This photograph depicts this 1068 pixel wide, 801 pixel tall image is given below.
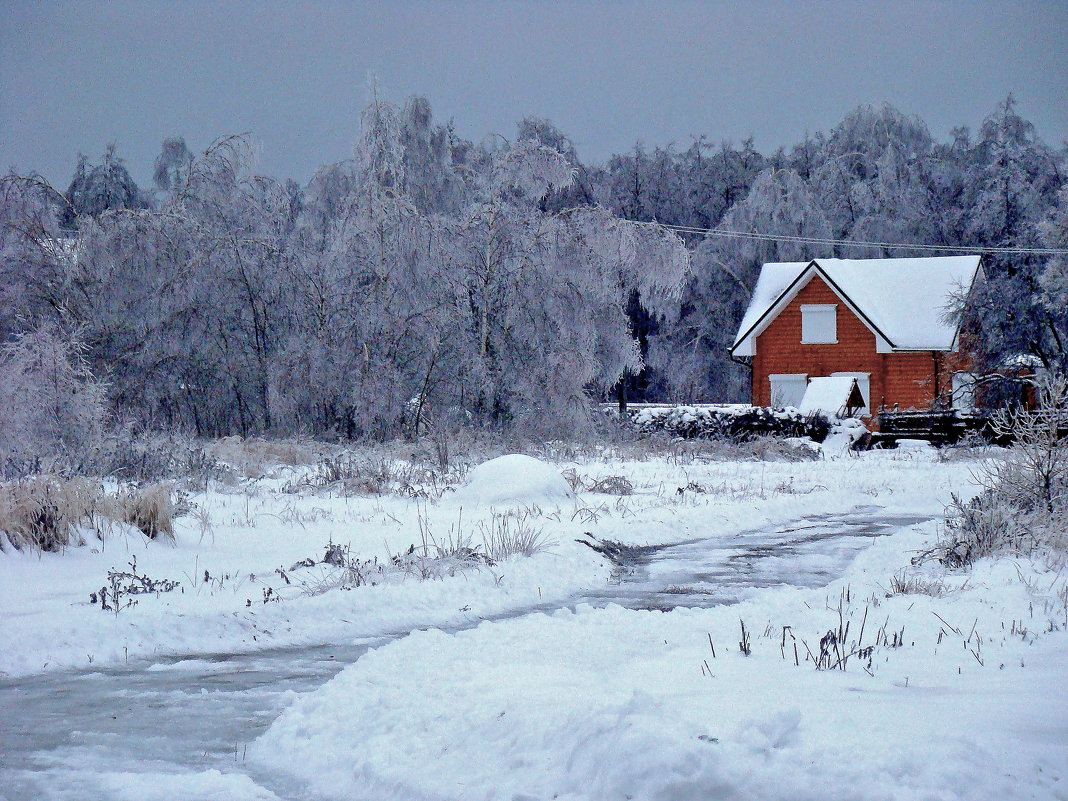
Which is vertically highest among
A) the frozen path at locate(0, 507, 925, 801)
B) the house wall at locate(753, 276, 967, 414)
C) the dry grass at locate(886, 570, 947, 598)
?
the house wall at locate(753, 276, 967, 414)

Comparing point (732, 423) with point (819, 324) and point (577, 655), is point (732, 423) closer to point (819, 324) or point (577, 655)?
point (819, 324)

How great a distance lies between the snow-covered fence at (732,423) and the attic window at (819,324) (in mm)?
11031

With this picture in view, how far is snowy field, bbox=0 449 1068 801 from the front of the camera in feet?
14.0

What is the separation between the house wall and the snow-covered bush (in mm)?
30881

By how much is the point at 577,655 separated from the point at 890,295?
130 ft

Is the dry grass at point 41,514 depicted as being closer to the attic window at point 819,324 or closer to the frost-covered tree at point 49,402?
the frost-covered tree at point 49,402

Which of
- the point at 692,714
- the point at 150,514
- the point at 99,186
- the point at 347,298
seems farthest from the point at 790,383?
the point at 692,714

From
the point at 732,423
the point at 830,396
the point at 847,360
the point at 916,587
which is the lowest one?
the point at 916,587

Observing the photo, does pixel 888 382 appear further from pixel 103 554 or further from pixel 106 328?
pixel 103 554

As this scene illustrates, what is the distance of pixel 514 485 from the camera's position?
15.2 metres

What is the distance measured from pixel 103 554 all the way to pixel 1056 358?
32859 mm

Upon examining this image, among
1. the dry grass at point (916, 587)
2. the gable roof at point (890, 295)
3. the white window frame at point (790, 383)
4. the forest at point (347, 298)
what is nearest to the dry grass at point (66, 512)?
the dry grass at point (916, 587)

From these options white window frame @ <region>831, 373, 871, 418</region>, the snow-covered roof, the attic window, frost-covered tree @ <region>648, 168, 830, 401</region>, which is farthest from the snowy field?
frost-covered tree @ <region>648, 168, 830, 401</region>

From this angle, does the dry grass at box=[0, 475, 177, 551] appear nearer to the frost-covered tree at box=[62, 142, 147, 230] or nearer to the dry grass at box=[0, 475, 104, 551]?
the dry grass at box=[0, 475, 104, 551]
